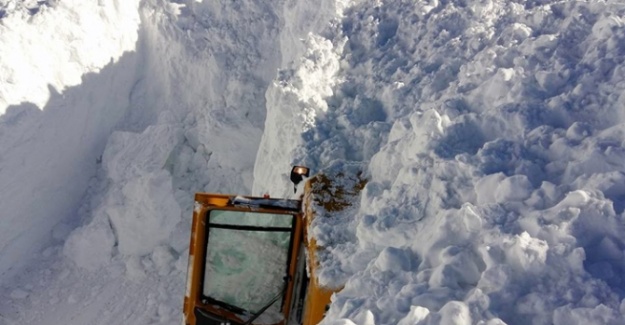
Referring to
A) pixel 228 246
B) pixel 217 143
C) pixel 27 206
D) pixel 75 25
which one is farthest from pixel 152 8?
pixel 228 246

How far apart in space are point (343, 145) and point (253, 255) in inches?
A: 54.2

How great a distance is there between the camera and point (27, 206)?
676cm

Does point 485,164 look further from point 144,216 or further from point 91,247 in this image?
point 91,247

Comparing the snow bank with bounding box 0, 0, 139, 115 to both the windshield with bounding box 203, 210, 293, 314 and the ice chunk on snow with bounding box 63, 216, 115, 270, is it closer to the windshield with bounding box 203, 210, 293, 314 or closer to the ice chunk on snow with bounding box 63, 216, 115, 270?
the ice chunk on snow with bounding box 63, 216, 115, 270

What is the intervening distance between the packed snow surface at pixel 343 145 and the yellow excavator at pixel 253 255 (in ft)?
1.20

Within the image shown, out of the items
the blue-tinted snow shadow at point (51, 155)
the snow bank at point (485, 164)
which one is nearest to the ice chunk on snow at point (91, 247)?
the blue-tinted snow shadow at point (51, 155)

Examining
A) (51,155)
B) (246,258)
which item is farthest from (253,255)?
(51,155)

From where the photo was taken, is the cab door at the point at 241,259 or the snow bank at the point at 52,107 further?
the snow bank at the point at 52,107

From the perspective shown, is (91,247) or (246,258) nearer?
(246,258)

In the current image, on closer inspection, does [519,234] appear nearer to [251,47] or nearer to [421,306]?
[421,306]

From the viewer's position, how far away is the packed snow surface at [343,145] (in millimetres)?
2562

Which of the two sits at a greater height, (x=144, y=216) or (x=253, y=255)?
(x=253, y=255)

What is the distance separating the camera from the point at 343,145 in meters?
4.95

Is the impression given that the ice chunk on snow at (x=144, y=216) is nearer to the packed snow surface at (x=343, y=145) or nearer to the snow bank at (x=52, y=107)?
the packed snow surface at (x=343, y=145)
